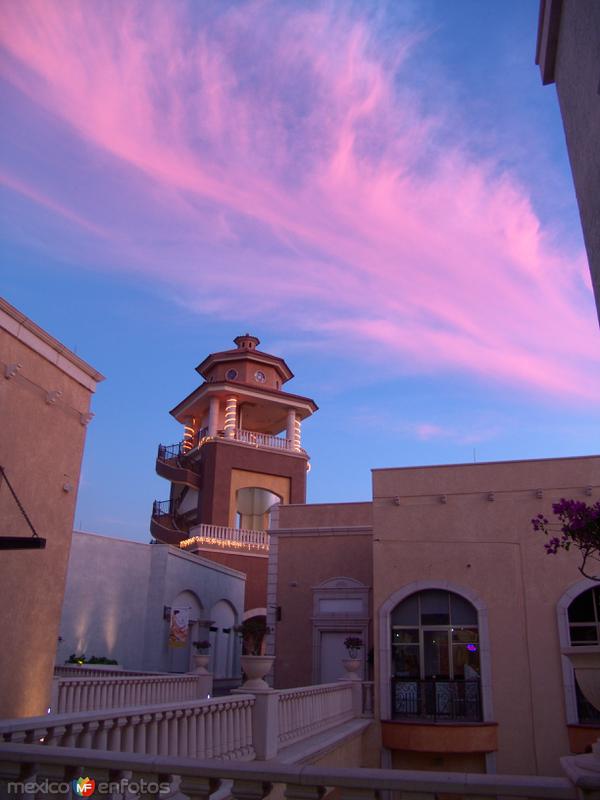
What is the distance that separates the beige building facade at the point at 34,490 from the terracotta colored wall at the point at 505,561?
9.21 metres

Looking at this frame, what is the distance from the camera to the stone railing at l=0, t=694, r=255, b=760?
5.57 metres

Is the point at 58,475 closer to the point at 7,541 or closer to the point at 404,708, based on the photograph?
the point at 7,541

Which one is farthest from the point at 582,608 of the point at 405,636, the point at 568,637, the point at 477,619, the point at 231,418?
the point at 231,418

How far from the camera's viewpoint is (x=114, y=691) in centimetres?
1197

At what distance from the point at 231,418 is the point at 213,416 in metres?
0.98

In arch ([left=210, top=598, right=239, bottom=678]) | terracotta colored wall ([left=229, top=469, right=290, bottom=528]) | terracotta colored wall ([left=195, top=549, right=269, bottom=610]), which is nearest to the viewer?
arch ([left=210, top=598, right=239, bottom=678])

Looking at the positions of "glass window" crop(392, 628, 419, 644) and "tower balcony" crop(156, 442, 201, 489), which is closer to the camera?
"glass window" crop(392, 628, 419, 644)

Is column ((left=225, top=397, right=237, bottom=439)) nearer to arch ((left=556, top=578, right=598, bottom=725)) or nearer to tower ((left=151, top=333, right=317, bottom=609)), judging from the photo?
tower ((left=151, top=333, right=317, bottom=609))

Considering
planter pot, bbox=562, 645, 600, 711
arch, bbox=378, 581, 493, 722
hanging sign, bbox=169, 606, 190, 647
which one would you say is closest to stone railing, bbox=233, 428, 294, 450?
hanging sign, bbox=169, 606, 190, 647

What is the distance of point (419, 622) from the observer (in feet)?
56.5

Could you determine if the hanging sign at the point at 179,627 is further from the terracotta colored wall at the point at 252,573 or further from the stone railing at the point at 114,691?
the terracotta colored wall at the point at 252,573

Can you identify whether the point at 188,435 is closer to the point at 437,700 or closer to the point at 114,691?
the point at 437,700

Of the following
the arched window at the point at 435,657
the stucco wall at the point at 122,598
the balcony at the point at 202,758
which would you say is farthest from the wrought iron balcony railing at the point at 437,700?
the stucco wall at the point at 122,598

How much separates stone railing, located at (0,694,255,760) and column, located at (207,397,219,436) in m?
24.7
